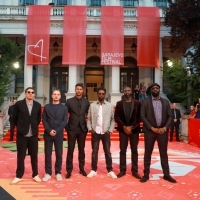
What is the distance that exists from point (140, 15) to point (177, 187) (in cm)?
1449

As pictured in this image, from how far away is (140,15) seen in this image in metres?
18.3

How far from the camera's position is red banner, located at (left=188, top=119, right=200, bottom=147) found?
11938 millimetres

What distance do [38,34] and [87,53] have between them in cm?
505

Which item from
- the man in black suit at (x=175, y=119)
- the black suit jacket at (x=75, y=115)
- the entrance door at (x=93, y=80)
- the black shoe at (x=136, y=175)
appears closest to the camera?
the black shoe at (x=136, y=175)

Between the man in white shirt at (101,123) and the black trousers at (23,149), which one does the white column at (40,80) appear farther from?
the black trousers at (23,149)

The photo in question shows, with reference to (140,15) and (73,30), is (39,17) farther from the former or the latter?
A: (140,15)

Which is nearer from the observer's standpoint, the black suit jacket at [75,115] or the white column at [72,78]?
the black suit jacket at [75,115]

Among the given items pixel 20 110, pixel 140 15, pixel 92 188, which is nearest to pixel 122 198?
pixel 92 188

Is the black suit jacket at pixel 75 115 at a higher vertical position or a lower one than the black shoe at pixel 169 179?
higher

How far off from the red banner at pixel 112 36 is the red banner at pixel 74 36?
1265mm

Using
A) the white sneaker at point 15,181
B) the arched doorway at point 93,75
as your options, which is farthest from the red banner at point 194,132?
the arched doorway at point 93,75

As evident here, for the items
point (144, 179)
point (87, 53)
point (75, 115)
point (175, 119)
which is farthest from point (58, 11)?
point (144, 179)

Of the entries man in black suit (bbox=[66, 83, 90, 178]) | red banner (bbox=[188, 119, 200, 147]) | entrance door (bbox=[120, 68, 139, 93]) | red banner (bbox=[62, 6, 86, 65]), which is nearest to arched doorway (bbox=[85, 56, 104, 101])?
entrance door (bbox=[120, 68, 139, 93])

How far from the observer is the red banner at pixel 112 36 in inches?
702
